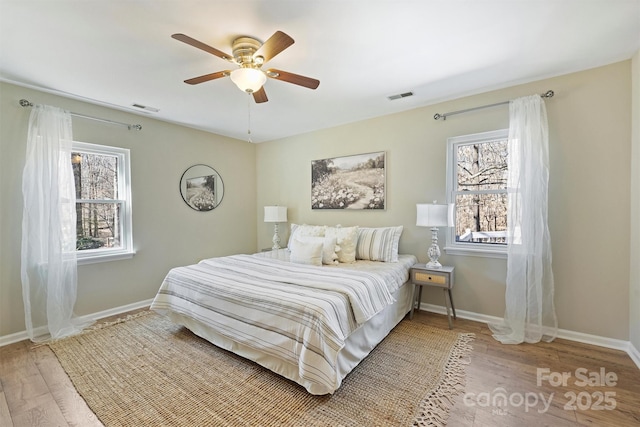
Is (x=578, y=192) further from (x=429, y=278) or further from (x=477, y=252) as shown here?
(x=429, y=278)

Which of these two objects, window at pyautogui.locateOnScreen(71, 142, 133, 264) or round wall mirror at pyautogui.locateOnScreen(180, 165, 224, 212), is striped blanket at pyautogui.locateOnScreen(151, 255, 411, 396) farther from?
round wall mirror at pyautogui.locateOnScreen(180, 165, 224, 212)

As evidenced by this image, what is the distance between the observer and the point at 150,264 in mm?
3654

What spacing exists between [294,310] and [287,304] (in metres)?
0.08

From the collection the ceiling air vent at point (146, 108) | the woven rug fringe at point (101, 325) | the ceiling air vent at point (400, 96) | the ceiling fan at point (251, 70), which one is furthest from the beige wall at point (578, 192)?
the woven rug fringe at point (101, 325)

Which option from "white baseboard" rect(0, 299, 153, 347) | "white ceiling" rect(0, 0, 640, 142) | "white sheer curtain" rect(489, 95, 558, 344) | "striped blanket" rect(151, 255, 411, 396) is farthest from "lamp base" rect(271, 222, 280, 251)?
"white sheer curtain" rect(489, 95, 558, 344)

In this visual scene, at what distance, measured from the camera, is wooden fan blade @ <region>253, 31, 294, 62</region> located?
5.24 ft

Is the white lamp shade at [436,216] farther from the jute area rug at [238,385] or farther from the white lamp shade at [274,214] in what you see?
the white lamp shade at [274,214]

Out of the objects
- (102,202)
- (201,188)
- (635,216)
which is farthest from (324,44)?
(102,202)

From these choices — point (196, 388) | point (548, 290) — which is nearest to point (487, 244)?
point (548, 290)

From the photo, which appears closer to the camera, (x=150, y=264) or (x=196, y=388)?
(x=196, y=388)

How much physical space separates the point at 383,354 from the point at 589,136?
108 inches

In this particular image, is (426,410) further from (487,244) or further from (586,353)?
(487,244)

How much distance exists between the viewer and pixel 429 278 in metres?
2.88

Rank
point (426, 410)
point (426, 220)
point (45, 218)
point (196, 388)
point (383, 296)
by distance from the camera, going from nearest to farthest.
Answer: point (426, 410) < point (196, 388) < point (383, 296) < point (45, 218) < point (426, 220)
